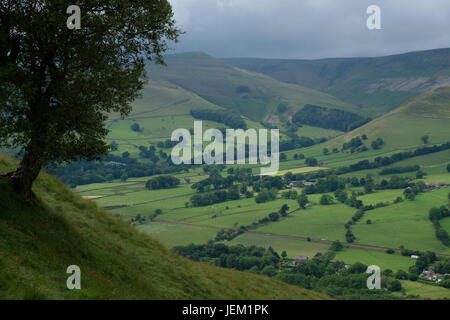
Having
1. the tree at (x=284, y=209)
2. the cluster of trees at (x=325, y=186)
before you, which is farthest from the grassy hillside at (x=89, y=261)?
the cluster of trees at (x=325, y=186)

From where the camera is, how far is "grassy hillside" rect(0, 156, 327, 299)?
17.2 metres

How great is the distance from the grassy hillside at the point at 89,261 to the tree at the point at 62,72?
301 centimetres

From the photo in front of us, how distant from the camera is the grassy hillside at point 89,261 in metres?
17.2

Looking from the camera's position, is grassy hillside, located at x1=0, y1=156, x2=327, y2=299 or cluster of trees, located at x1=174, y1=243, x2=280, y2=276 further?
cluster of trees, located at x1=174, y1=243, x2=280, y2=276

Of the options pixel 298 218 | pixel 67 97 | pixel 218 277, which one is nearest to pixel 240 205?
pixel 298 218

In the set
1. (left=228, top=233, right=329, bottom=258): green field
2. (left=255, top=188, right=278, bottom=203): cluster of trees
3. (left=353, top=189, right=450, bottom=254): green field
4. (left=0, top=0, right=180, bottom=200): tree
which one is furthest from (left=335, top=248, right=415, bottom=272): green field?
(left=0, top=0, right=180, bottom=200): tree

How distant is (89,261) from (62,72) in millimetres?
10183

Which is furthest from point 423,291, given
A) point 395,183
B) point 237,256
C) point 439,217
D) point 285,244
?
point 395,183

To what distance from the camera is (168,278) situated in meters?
26.1

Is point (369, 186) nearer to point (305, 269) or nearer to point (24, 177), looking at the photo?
point (305, 269)

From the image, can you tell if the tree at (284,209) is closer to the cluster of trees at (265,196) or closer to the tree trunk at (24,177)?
the cluster of trees at (265,196)

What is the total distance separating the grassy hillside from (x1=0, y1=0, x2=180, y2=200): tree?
3.01 meters

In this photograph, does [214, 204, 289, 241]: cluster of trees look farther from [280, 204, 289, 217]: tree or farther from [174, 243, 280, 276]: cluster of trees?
[174, 243, 280, 276]: cluster of trees
